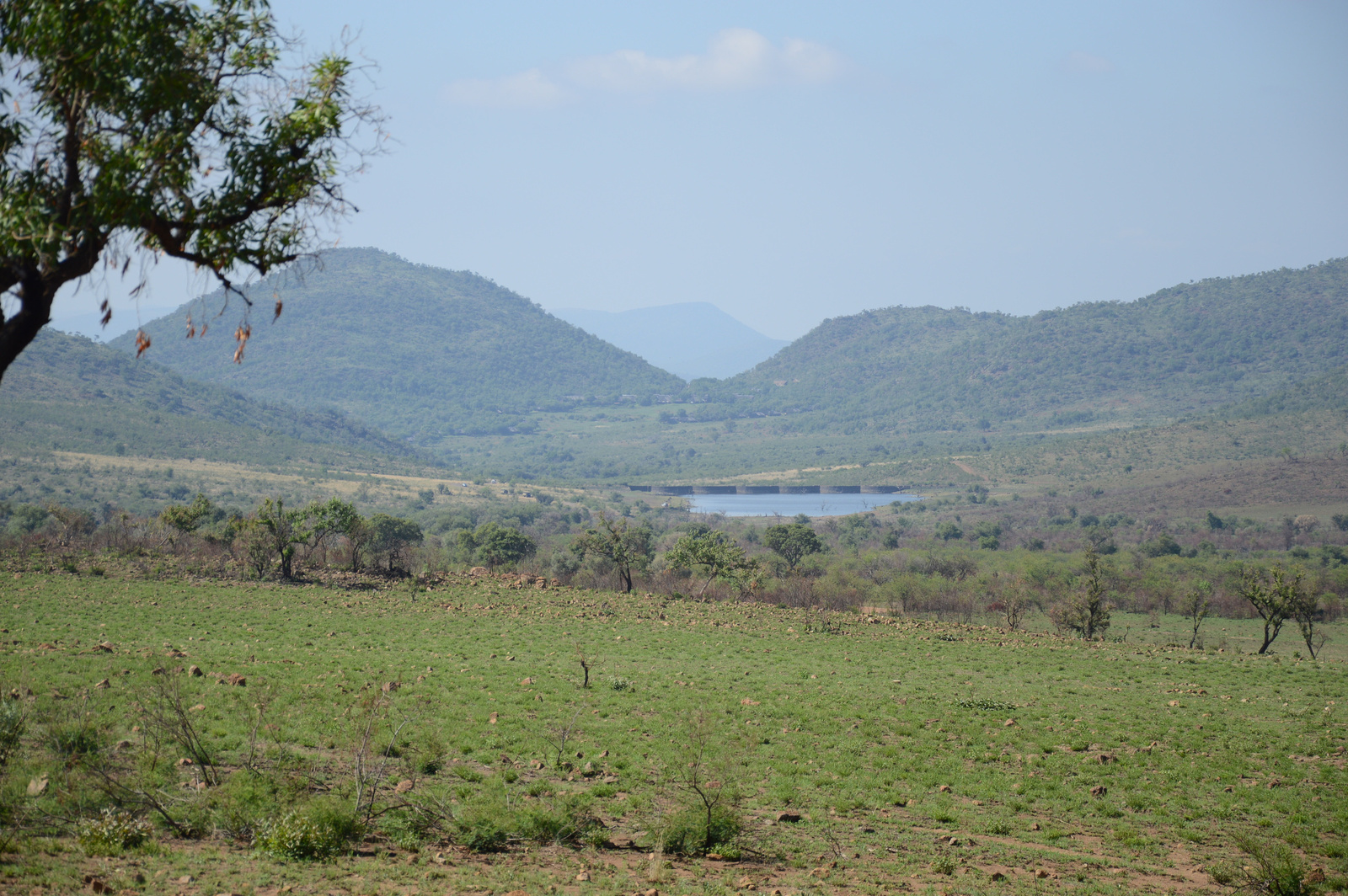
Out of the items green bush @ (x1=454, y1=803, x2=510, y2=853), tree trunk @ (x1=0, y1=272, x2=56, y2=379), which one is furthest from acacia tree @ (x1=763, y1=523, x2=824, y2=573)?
tree trunk @ (x1=0, y1=272, x2=56, y2=379)

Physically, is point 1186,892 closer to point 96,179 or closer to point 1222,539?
point 96,179

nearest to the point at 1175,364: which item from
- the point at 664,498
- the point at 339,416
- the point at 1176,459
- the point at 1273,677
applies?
the point at 1176,459

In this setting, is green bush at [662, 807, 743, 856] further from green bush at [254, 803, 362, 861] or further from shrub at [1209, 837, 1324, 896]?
shrub at [1209, 837, 1324, 896]

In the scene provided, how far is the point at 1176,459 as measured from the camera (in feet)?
387

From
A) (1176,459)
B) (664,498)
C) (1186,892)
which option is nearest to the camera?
(1186,892)

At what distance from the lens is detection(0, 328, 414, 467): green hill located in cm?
9806

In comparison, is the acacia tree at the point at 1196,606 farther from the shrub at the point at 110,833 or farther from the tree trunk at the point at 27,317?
the tree trunk at the point at 27,317

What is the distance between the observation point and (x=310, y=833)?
8.17m

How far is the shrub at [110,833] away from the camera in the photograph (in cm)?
745

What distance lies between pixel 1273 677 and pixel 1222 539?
221 feet

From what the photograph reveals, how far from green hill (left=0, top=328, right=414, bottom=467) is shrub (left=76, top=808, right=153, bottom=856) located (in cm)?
8280

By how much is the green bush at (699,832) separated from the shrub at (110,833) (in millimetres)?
4994

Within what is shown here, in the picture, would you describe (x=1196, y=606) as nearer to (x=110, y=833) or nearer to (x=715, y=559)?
(x=715, y=559)

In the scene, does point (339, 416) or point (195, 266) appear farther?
point (339, 416)
